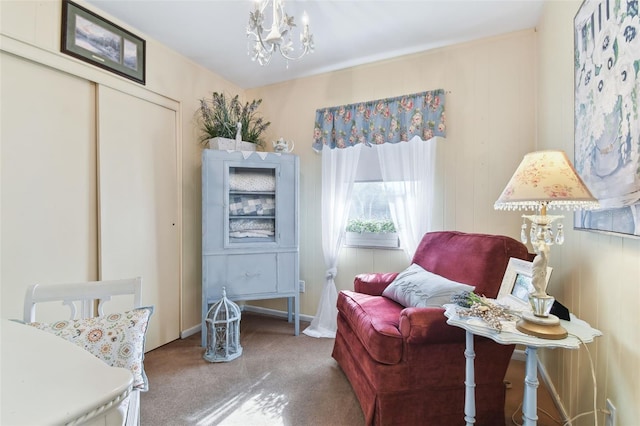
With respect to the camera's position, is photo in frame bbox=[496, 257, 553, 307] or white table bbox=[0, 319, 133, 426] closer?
white table bbox=[0, 319, 133, 426]

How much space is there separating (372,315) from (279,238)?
125cm

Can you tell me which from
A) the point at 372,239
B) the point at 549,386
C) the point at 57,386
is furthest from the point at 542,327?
the point at 372,239

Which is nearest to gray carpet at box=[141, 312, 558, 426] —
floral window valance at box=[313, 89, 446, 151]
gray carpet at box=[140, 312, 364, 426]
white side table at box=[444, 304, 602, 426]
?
gray carpet at box=[140, 312, 364, 426]

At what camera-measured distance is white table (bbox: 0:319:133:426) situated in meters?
0.50

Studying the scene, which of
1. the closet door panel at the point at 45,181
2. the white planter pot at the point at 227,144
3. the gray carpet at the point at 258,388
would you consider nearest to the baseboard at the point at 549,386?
the gray carpet at the point at 258,388

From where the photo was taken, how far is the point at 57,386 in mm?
568

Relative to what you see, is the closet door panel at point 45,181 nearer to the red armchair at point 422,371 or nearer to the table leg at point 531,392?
the red armchair at point 422,371

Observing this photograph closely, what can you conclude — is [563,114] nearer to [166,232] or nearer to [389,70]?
[389,70]

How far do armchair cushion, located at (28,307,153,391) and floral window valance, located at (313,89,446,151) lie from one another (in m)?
2.28

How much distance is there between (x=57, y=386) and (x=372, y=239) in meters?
2.41

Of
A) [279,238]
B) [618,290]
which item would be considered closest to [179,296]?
[279,238]

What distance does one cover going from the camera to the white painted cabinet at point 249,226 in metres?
2.52

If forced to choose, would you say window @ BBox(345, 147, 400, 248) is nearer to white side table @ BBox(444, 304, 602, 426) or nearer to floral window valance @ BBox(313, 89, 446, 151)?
floral window valance @ BBox(313, 89, 446, 151)

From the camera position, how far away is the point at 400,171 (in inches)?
102
